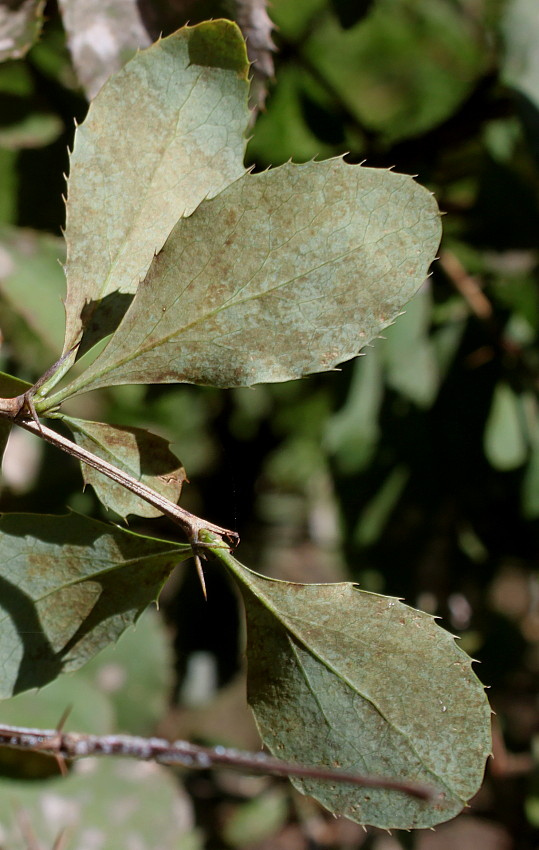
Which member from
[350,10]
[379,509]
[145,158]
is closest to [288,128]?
[350,10]

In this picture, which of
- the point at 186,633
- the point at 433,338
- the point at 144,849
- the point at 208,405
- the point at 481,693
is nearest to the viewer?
the point at 481,693

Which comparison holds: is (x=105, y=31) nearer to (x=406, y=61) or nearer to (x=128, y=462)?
(x=128, y=462)

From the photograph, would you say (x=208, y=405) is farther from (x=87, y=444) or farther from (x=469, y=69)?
(x=87, y=444)

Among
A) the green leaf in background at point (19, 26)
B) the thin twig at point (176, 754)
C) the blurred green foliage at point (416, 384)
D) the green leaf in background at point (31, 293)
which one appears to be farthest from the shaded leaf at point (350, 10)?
the thin twig at point (176, 754)

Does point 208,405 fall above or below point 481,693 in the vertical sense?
below

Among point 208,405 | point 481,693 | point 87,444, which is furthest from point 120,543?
point 208,405

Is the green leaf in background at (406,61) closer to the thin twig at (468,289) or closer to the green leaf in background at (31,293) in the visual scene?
the thin twig at (468,289)
